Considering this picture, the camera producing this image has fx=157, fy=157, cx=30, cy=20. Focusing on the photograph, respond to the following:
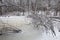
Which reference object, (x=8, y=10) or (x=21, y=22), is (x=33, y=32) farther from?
(x=8, y=10)

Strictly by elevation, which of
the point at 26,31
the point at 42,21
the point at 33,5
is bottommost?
the point at 26,31

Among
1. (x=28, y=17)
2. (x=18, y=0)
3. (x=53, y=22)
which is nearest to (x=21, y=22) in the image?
(x=28, y=17)

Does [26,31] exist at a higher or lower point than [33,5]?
lower

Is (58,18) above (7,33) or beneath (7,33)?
above

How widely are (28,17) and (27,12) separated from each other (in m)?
0.06

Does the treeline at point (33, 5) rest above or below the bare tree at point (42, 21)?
above

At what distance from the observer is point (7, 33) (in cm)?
189

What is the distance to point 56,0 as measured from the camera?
1.95 m

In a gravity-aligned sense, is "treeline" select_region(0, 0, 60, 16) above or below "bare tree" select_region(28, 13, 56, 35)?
above

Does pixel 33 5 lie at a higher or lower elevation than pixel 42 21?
higher

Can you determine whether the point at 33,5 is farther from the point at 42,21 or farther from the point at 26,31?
the point at 26,31

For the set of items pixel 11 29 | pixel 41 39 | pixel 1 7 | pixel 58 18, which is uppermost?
pixel 1 7

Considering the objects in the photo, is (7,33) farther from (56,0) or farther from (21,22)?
(56,0)

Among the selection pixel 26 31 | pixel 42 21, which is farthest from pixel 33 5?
pixel 26 31
